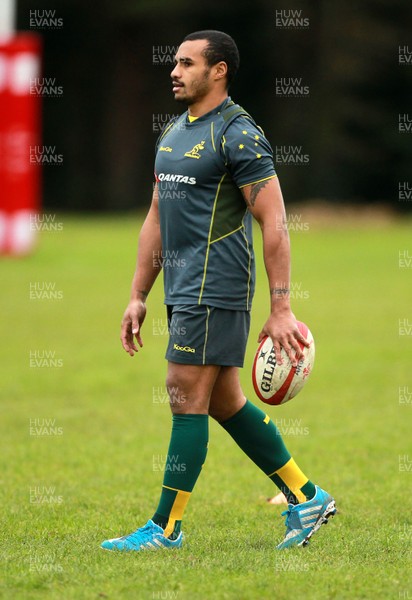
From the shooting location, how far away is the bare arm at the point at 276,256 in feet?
16.5

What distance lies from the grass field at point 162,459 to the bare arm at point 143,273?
1.00 metres

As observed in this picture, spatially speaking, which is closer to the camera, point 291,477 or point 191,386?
point 191,386

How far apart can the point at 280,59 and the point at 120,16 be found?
616 cm

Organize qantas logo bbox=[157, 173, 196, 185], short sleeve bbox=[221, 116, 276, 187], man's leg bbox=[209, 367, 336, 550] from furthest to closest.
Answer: man's leg bbox=[209, 367, 336, 550] < qantas logo bbox=[157, 173, 196, 185] < short sleeve bbox=[221, 116, 276, 187]

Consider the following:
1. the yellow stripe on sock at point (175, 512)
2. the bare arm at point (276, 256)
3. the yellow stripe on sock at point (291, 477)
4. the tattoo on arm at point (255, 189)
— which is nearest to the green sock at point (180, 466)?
the yellow stripe on sock at point (175, 512)

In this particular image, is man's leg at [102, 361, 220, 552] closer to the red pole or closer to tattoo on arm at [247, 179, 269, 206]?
tattoo on arm at [247, 179, 269, 206]

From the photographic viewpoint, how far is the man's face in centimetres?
521

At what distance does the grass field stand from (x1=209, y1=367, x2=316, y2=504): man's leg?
274 millimetres

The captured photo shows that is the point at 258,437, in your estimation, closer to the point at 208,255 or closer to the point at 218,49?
the point at 208,255

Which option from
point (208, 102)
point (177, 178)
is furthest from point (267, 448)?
point (208, 102)

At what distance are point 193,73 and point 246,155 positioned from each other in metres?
0.51

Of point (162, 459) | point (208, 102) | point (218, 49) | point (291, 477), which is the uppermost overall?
point (218, 49)

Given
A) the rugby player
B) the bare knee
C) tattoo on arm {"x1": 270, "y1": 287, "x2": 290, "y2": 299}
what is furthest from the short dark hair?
the bare knee

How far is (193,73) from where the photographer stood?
521 centimetres
